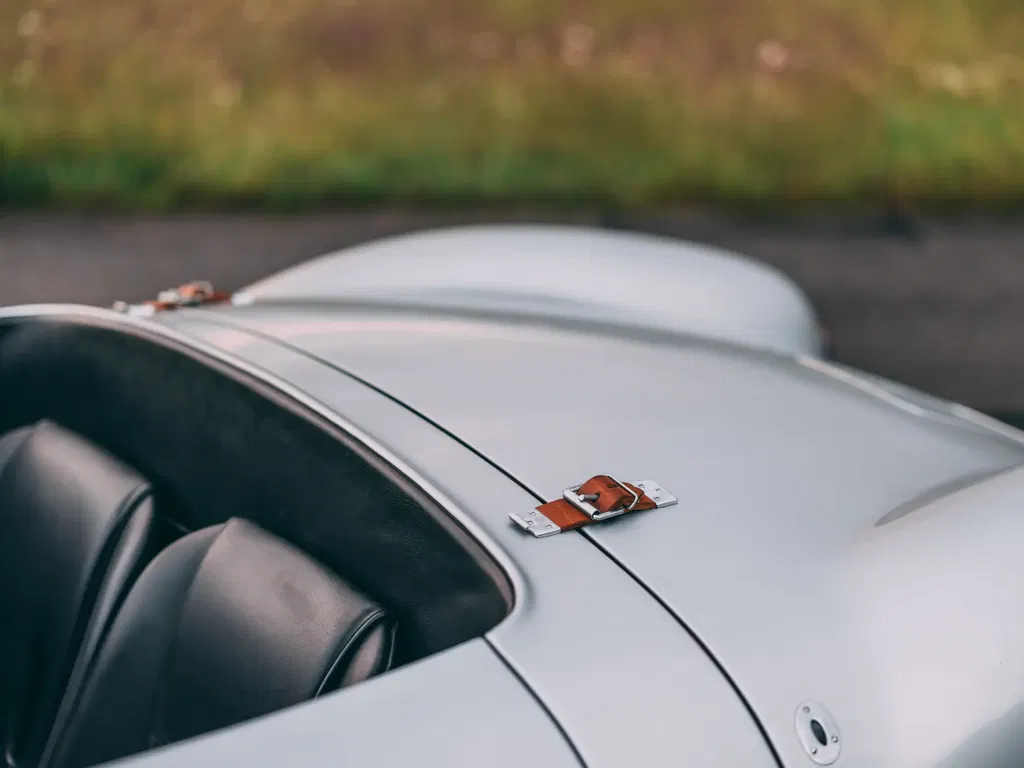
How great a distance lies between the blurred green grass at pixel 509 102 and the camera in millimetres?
8133

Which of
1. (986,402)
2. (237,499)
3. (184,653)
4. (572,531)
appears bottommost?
(986,402)

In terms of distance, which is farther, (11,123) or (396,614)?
(11,123)

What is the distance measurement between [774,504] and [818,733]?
0.31 m

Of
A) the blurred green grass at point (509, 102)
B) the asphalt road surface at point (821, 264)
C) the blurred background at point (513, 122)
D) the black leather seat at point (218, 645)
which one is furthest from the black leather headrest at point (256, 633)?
the blurred green grass at point (509, 102)

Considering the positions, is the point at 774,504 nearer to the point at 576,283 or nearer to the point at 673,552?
the point at 673,552

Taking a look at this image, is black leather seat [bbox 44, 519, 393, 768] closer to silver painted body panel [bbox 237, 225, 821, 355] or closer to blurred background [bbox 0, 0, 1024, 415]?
silver painted body panel [bbox 237, 225, 821, 355]

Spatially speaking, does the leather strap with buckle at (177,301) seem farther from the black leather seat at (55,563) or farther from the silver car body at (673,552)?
the black leather seat at (55,563)

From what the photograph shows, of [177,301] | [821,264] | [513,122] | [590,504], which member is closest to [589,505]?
Answer: [590,504]

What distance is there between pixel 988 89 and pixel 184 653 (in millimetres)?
8902

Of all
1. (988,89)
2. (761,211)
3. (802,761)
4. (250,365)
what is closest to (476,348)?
(250,365)

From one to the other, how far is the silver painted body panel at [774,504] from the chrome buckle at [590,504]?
0.05ft

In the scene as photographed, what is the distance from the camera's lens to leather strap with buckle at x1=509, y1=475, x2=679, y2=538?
1160 mm

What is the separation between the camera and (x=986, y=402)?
4.38 meters

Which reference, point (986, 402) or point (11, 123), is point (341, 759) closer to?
point (986, 402)
